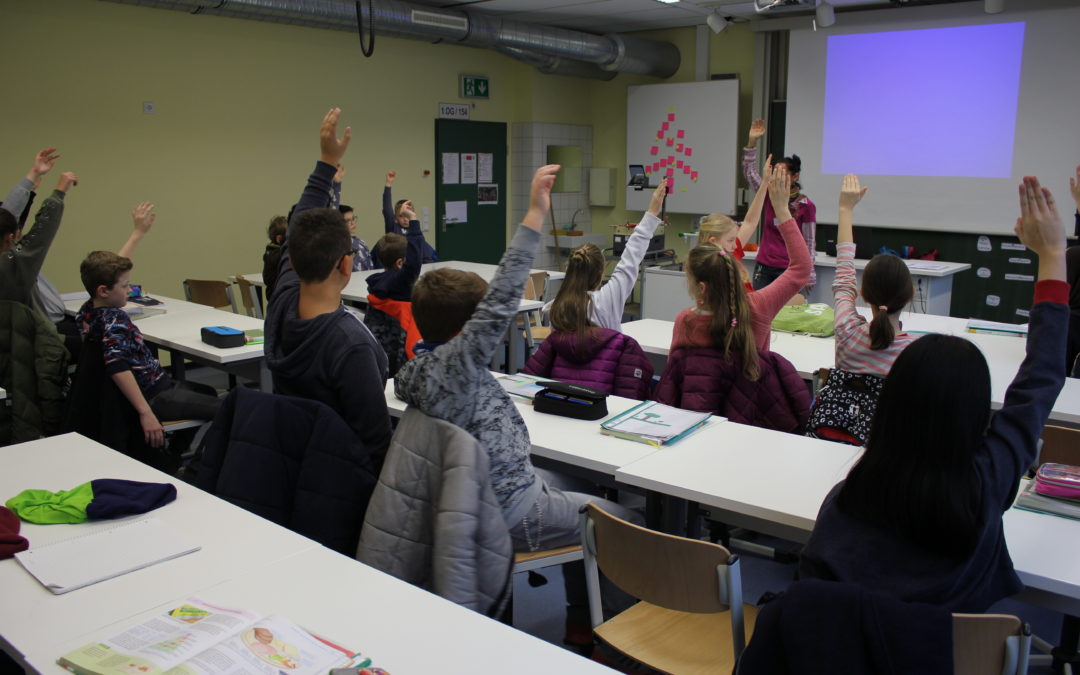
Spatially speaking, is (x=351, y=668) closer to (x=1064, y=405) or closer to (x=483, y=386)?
(x=483, y=386)

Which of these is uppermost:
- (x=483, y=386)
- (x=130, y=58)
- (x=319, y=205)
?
(x=130, y=58)

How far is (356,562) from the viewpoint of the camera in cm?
176

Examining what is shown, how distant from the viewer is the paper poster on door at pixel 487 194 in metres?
9.09

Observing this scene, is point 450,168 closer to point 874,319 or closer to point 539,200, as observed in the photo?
point 874,319

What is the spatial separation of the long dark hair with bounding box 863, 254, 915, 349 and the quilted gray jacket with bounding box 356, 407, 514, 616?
1.61 meters

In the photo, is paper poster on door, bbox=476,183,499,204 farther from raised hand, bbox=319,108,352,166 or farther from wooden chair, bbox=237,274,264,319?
raised hand, bbox=319,108,352,166

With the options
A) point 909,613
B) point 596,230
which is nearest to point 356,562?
point 909,613

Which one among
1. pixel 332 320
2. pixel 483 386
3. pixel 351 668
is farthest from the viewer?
pixel 332 320

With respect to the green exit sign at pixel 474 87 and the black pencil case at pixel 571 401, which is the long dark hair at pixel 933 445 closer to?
the black pencil case at pixel 571 401

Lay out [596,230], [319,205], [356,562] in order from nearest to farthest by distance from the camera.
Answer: [356,562] → [319,205] → [596,230]

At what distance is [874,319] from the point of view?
289 centimetres

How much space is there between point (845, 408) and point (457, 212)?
652cm

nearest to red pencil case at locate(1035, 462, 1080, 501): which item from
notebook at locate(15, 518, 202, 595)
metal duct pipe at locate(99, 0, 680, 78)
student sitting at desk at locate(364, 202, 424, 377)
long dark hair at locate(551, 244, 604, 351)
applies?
long dark hair at locate(551, 244, 604, 351)

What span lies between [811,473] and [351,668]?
1.36m
